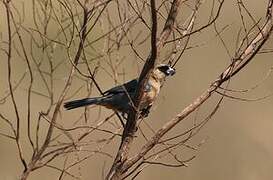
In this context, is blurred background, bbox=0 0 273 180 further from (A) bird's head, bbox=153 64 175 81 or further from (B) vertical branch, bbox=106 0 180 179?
(B) vertical branch, bbox=106 0 180 179

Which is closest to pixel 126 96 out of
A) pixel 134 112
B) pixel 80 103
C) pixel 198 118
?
pixel 80 103

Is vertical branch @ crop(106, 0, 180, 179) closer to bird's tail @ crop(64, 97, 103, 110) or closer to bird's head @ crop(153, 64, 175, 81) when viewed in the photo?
bird's head @ crop(153, 64, 175, 81)

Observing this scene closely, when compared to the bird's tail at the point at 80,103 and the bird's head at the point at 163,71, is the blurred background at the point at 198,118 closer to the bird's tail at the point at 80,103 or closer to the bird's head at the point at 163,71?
the bird's head at the point at 163,71

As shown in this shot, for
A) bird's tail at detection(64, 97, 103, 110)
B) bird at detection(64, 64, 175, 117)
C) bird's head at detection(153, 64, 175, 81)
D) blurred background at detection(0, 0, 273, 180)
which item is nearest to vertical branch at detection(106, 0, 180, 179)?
bird at detection(64, 64, 175, 117)

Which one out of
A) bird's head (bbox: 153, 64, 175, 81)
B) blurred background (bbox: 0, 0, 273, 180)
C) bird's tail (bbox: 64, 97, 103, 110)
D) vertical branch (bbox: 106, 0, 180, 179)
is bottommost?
vertical branch (bbox: 106, 0, 180, 179)

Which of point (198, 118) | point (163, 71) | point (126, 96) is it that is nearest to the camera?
point (163, 71)

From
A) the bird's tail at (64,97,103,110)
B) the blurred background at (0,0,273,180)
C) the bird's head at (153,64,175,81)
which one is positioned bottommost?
the bird's head at (153,64,175,81)

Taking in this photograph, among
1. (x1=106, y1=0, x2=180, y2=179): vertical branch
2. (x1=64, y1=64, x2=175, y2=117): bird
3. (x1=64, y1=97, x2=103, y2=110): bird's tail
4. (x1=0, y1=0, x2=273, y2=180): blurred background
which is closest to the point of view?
(x1=106, y1=0, x2=180, y2=179): vertical branch

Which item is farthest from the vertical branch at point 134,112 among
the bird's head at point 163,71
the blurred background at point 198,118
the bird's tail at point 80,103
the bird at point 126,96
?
the blurred background at point 198,118

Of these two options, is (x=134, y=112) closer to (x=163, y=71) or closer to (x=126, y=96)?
(x=163, y=71)

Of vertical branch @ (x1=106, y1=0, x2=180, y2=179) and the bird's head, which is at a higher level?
the bird's head

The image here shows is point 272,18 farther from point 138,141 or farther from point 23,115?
point 23,115

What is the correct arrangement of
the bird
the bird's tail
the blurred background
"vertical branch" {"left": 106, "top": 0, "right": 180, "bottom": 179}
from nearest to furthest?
"vertical branch" {"left": 106, "top": 0, "right": 180, "bottom": 179} → the bird → the bird's tail → the blurred background

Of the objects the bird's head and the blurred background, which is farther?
the blurred background
